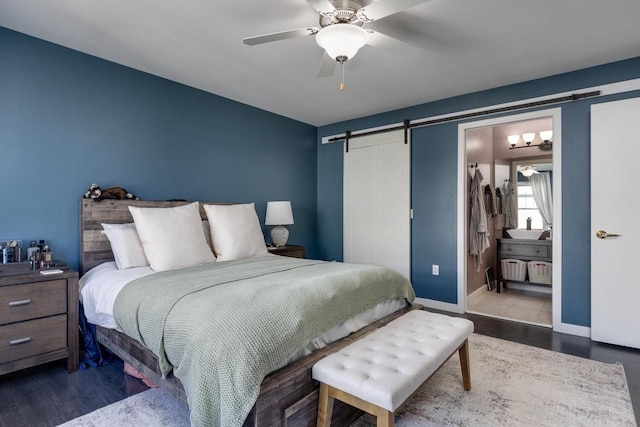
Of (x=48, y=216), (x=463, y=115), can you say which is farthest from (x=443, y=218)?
(x=48, y=216)

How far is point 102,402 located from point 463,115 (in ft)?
13.6

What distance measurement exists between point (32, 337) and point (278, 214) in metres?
2.49

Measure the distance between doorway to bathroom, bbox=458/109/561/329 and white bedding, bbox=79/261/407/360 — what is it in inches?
78.1

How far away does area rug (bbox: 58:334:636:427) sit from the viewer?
1.84 m

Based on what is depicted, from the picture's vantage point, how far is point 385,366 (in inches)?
60.8

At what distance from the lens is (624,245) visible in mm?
2922

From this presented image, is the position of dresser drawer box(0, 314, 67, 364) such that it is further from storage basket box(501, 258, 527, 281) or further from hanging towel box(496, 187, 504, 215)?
hanging towel box(496, 187, 504, 215)

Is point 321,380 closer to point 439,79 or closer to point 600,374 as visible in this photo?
point 600,374

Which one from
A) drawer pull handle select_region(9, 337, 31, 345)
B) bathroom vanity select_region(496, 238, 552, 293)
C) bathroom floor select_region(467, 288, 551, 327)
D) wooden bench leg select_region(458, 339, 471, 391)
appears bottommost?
bathroom floor select_region(467, 288, 551, 327)

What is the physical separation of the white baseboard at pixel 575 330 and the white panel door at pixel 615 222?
0.26 feet

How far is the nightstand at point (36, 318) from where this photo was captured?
7.07 feet

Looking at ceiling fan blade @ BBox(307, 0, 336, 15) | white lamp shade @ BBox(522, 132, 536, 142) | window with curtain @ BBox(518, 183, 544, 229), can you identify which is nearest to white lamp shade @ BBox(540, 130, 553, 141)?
white lamp shade @ BBox(522, 132, 536, 142)

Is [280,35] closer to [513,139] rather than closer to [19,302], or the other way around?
[19,302]

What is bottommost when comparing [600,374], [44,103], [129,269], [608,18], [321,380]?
[600,374]
